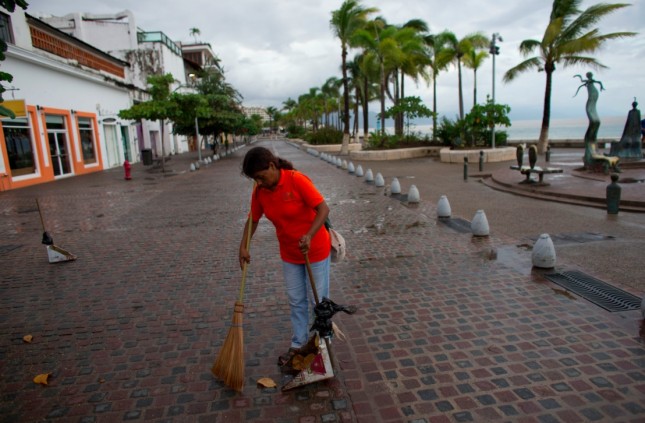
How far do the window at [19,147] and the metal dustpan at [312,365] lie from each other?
60.6 ft

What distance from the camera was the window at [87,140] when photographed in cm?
2356

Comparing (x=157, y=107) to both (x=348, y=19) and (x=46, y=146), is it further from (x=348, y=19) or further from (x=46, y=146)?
(x=348, y=19)

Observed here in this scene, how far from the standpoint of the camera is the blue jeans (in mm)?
3312

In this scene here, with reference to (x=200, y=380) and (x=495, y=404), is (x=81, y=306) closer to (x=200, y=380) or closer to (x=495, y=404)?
(x=200, y=380)

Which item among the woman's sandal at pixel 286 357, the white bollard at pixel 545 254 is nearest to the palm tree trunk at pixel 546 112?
the white bollard at pixel 545 254

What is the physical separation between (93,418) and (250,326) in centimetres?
161

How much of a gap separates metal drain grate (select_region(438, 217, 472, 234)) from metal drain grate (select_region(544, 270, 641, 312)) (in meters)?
2.51

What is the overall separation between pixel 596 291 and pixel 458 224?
367 centimetres

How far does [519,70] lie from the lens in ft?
80.6

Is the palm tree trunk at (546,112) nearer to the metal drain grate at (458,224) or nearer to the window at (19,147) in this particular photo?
the metal drain grate at (458,224)

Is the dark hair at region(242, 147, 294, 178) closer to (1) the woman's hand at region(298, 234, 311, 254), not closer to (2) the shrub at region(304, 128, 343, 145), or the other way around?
(1) the woman's hand at region(298, 234, 311, 254)

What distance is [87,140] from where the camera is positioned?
24.3m

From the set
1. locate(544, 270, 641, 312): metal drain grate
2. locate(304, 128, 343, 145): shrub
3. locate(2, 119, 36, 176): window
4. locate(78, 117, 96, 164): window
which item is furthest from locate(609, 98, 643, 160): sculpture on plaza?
locate(304, 128, 343, 145): shrub

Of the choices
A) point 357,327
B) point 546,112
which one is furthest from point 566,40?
point 357,327
